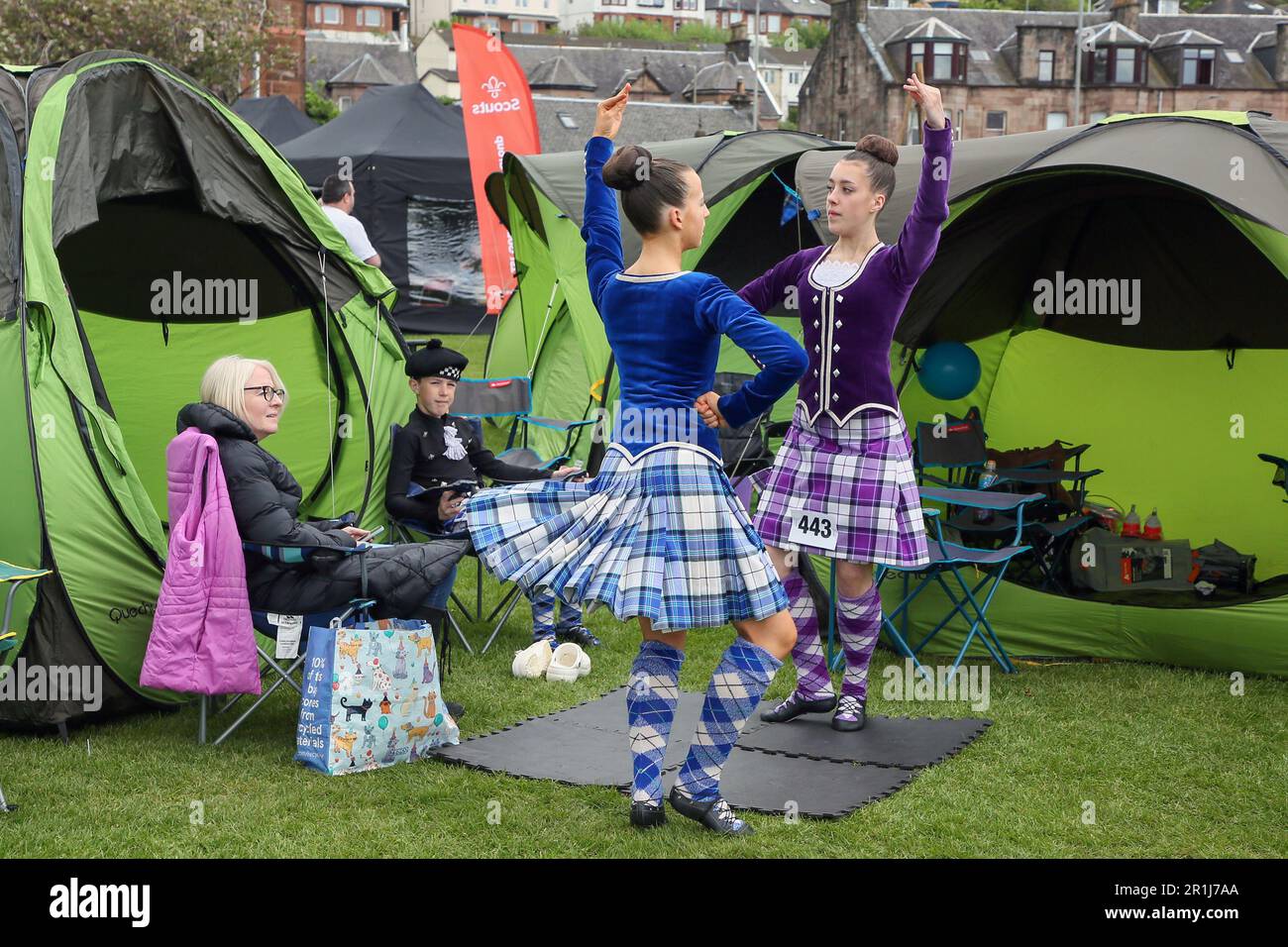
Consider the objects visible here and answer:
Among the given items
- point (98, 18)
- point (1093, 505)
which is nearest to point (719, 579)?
point (1093, 505)

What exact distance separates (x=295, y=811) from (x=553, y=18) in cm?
11668

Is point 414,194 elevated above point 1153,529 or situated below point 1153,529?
above

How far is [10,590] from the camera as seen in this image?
13.4 feet

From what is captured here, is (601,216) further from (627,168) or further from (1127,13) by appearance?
(1127,13)

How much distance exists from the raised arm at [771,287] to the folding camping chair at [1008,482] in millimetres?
1814

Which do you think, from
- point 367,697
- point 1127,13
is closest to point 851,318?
point 367,697

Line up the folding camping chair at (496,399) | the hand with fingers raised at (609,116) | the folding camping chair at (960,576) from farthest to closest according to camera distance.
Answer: the folding camping chair at (496,399) < the folding camping chair at (960,576) < the hand with fingers raised at (609,116)

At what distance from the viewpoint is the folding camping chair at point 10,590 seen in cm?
380

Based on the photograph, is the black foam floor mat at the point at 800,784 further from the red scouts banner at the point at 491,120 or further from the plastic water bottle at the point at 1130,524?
the red scouts banner at the point at 491,120

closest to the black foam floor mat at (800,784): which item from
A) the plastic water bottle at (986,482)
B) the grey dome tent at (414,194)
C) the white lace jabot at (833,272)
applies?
the white lace jabot at (833,272)

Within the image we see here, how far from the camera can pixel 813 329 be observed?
14.5ft

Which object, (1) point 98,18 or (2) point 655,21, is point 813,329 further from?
(2) point 655,21

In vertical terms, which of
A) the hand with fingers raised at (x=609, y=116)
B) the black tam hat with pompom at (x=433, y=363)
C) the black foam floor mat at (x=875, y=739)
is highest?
the hand with fingers raised at (x=609, y=116)

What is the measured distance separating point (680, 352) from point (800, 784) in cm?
145
